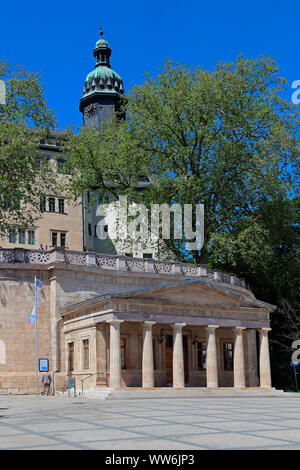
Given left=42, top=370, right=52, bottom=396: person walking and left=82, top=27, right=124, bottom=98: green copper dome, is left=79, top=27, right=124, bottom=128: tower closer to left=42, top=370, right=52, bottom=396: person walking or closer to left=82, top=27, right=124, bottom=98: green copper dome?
left=82, top=27, right=124, bottom=98: green copper dome

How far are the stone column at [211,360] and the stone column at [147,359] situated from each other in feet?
14.9

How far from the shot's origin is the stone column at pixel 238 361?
3953 cm

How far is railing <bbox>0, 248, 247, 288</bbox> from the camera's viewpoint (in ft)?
128

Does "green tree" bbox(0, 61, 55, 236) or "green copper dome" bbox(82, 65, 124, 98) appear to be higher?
"green copper dome" bbox(82, 65, 124, 98)

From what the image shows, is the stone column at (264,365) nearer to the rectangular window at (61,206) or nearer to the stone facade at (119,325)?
the stone facade at (119,325)

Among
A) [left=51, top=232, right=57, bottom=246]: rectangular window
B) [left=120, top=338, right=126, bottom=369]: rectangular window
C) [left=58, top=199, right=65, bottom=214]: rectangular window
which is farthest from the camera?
[left=58, top=199, right=65, bottom=214]: rectangular window

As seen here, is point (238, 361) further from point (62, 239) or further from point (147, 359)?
point (62, 239)

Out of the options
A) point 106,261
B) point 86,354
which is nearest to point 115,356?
point 86,354

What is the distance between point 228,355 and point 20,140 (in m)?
19.8

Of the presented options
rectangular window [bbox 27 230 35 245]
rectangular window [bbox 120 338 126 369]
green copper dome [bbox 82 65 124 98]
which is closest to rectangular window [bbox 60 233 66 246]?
rectangular window [bbox 27 230 35 245]

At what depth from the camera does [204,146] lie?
163 feet

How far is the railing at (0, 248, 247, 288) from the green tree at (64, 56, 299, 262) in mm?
3605

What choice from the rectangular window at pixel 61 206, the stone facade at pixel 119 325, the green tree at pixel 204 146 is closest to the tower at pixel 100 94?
the rectangular window at pixel 61 206
